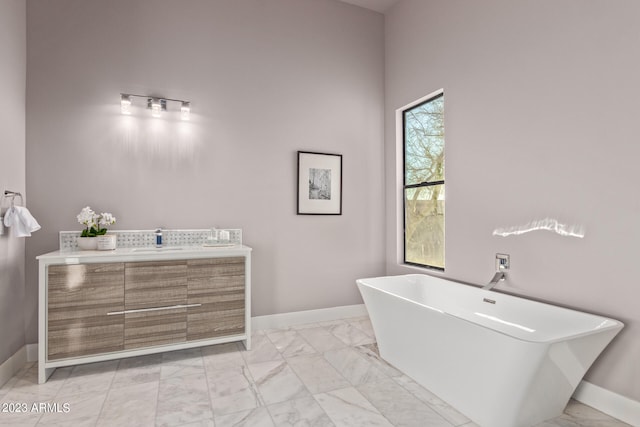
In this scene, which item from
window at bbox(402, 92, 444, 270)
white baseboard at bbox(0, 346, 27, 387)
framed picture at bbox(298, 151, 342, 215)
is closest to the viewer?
white baseboard at bbox(0, 346, 27, 387)

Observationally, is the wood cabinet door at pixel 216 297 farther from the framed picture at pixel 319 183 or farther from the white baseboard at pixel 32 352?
the white baseboard at pixel 32 352

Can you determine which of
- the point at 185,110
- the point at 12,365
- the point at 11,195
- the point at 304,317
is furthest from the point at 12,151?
the point at 304,317

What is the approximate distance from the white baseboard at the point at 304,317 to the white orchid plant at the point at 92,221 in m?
1.54

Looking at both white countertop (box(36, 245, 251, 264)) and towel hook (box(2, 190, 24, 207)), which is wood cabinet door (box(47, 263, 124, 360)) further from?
towel hook (box(2, 190, 24, 207))

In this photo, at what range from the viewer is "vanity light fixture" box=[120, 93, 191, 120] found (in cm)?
291

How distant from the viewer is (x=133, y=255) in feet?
8.37

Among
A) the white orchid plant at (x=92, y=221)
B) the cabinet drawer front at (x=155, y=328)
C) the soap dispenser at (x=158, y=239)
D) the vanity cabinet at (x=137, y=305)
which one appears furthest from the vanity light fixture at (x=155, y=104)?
the cabinet drawer front at (x=155, y=328)

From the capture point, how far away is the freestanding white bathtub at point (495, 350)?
5.49 ft

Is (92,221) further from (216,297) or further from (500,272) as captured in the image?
(500,272)

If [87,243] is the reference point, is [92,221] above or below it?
above

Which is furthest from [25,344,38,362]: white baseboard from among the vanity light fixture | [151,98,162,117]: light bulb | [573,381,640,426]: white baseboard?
[573,381,640,426]: white baseboard

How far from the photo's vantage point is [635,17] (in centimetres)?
190

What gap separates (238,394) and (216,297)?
824 millimetres

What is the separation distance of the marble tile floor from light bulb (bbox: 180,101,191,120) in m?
2.04
